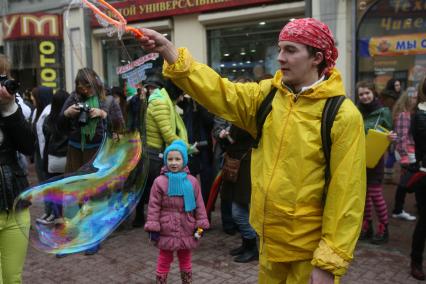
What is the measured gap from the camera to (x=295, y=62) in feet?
7.18

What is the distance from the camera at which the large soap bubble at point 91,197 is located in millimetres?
2645

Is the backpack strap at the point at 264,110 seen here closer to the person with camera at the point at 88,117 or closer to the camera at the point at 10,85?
the person with camera at the point at 88,117

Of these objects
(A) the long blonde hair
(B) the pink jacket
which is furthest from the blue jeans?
(A) the long blonde hair

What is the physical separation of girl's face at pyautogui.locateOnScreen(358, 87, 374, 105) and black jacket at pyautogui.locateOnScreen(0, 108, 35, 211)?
12.0 feet

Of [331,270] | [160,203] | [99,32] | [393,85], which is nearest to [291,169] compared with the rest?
[331,270]

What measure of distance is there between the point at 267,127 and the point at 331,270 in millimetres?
726

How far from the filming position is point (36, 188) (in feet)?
8.64

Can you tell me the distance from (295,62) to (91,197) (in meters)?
1.40

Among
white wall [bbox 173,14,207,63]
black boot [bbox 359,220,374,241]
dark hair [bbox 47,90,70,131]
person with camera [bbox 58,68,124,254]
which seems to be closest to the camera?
person with camera [bbox 58,68,124,254]

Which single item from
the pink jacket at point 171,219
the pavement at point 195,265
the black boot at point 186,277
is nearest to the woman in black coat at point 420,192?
the pavement at point 195,265

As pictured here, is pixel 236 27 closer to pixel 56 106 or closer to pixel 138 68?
pixel 56 106

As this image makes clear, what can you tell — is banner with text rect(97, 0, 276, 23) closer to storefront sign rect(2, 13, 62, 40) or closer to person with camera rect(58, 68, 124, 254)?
storefront sign rect(2, 13, 62, 40)

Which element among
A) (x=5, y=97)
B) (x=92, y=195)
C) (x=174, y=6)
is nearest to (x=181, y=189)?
(x=92, y=195)

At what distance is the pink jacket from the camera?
12.7ft
